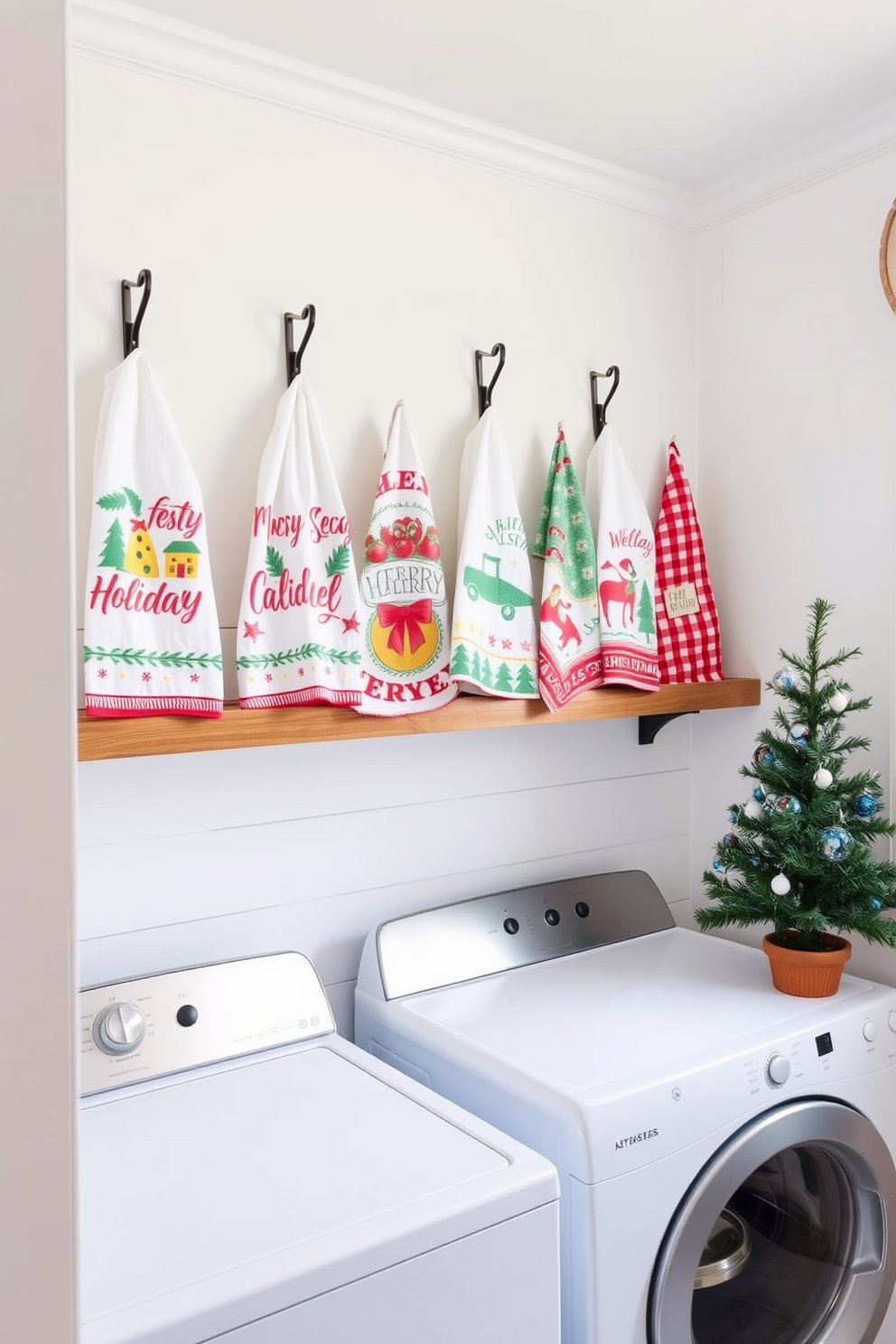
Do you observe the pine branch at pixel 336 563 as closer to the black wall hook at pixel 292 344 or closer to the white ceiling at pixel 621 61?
the black wall hook at pixel 292 344

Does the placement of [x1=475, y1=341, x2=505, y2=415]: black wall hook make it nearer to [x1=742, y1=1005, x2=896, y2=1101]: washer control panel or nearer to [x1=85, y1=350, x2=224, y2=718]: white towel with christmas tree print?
[x1=85, y1=350, x2=224, y2=718]: white towel with christmas tree print

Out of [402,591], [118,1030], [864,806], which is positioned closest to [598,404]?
[402,591]

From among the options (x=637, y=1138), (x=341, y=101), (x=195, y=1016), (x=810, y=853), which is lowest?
(x=637, y=1138)

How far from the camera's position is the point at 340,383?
1.67m

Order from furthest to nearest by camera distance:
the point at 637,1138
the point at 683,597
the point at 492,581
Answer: the point at 683,597, the point at 492,581, the point at 637,1138

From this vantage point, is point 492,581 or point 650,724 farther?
point 650,724

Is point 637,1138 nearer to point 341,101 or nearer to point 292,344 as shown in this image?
point 292,344

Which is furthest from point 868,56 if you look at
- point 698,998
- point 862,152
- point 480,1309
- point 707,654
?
point 480,1309

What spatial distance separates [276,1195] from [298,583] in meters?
0.84

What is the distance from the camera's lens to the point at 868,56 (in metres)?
1.58

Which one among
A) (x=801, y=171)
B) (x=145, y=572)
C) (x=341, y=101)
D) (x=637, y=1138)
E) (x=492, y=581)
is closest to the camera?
(x=637, y=1138)

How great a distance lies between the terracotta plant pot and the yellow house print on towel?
44.8 inches

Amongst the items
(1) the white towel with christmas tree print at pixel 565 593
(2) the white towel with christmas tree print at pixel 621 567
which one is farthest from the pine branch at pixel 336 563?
(2) the white towel with christmas tree print at pixel 621 567

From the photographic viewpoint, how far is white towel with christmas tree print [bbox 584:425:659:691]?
1876 millimetres
